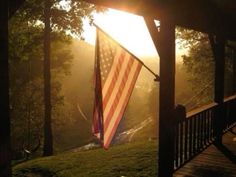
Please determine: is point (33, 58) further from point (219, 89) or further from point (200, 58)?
point (219, 89)

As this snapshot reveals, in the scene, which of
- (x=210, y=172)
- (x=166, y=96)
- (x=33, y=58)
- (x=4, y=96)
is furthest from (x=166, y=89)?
(x=33, y=58)

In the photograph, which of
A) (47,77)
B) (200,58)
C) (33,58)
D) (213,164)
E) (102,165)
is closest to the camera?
(213,164)

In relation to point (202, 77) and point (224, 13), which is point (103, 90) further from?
point (202, 77)

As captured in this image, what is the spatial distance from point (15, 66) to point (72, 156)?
70.4ft

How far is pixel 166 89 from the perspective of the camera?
601cm

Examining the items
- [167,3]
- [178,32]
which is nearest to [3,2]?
[167,3]

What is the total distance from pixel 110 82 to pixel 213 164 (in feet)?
12.4

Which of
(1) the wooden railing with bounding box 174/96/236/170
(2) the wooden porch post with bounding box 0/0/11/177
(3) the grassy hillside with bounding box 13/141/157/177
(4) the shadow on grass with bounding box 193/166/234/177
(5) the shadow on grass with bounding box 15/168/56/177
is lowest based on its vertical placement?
(5) the shadow on grass with bounding box 15/168/56/177

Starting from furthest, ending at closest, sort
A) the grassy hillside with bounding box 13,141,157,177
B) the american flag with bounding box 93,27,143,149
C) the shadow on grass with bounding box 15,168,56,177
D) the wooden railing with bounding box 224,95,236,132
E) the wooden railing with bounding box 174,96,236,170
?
the wooden railing with bounding box 224,95,236,132 → the shadow on grass with bounding box 15,168,56,177 → the grassy hillside with bounding box 13,141,157,177 → the wooden railing with bounding box 174,96,236,170 → the american flag with bounding box 93,27,143,149

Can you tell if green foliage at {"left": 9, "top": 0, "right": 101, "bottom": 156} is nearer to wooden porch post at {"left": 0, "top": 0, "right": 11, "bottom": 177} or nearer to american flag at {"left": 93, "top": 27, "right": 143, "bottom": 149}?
american flag at {"left": 93, "top": 27, "right": 143, "bottom": 149}

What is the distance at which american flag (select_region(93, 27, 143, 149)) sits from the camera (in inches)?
208

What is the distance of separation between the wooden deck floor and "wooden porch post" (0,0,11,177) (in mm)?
4696

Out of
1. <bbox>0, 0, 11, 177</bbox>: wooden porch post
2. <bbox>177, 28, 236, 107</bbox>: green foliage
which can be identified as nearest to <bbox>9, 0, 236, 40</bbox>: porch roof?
<bbox>0, 0, 11, 177</bbox>: wooden porch post

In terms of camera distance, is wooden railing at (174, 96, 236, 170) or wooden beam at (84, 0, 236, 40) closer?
wooden beam at (84, 0, 236, 40)
